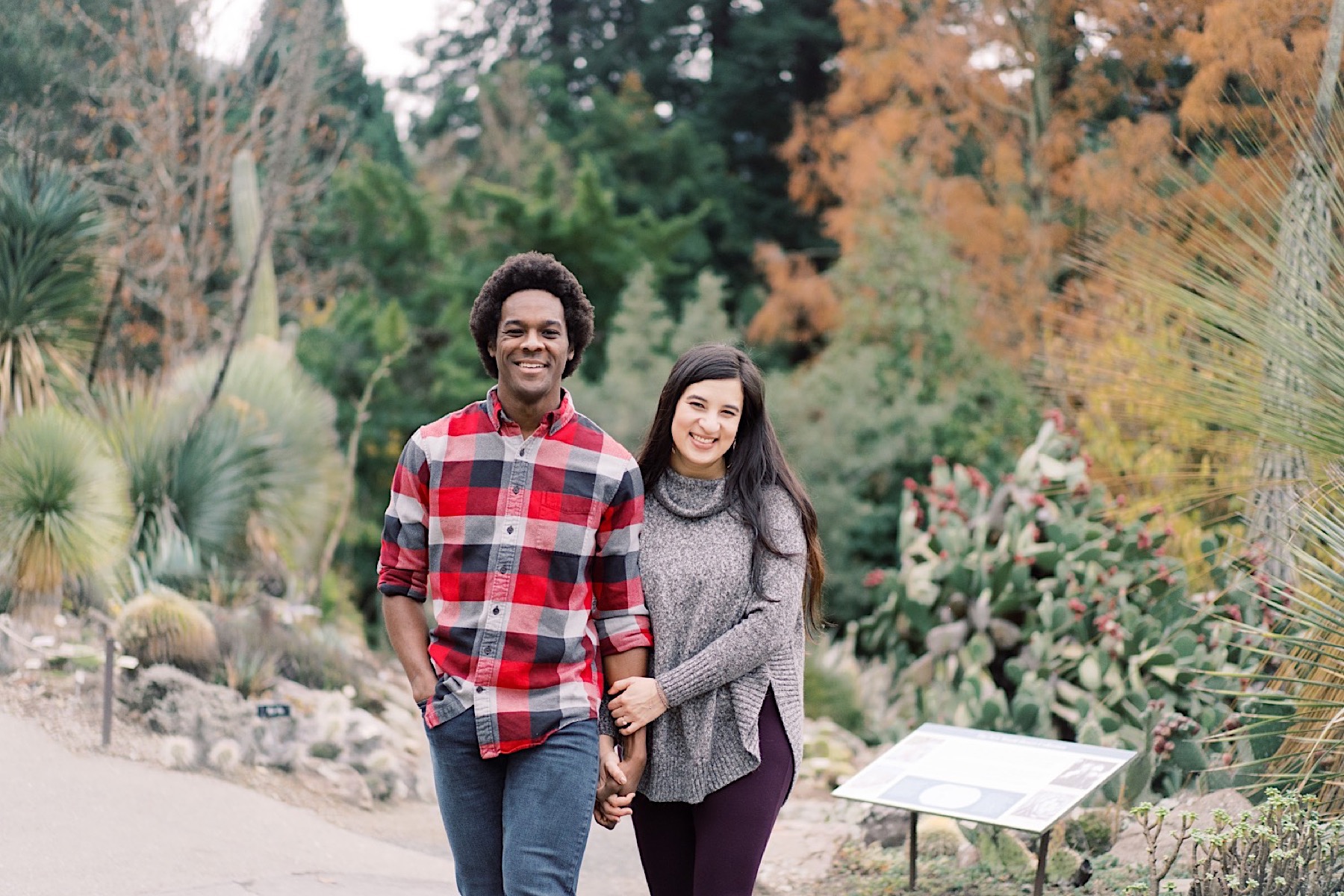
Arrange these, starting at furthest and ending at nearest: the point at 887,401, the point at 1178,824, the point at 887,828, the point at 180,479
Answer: the point at 887,401 → the point at 180,479 → the point at 887,828 → the point at 1178,824

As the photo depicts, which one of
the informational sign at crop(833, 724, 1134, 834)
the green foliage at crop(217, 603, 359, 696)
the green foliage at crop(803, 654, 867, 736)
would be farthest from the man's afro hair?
the green foliage at crop(803, 654, 867, 736)

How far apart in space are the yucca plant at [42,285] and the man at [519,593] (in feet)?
16.7

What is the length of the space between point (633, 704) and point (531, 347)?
0.72 m

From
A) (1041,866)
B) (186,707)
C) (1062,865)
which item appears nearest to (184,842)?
(186,707)

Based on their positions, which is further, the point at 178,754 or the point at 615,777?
the point at 178,754

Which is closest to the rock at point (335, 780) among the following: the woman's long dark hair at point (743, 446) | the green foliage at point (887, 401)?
the woman's long dark hair at point (743, 446)

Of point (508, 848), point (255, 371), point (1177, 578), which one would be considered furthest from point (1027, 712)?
point (255, 371)

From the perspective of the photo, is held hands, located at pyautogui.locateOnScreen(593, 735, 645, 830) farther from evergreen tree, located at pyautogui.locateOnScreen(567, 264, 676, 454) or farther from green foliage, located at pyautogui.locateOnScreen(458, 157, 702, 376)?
green foliage, located at pyautogui.locateOnScreen(458, 157, 702, 376)

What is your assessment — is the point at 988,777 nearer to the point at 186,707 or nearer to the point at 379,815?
the point at 379,815

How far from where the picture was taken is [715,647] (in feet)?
8.18

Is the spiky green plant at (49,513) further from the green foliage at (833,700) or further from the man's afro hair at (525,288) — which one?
the man's afro hair at (525,288)

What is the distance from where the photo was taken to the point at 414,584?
8.04 feet

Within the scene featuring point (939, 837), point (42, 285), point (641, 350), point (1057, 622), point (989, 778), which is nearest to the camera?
point (989, 778)

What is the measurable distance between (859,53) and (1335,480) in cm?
1025
